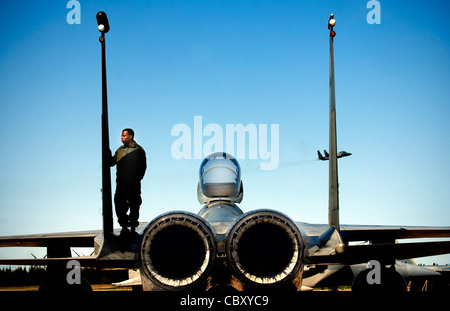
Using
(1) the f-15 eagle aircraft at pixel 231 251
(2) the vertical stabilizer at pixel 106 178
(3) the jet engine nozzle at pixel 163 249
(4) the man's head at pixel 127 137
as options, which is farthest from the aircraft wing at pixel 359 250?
(4) the man's head at pixel 127 137

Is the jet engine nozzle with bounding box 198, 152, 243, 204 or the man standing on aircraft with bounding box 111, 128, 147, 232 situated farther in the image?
the jet engine nozzle with bounding box 198, 152, 243, 204

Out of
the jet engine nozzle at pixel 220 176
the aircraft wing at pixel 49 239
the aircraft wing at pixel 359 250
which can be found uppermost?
the jet engine nozzle at pixel 220 176

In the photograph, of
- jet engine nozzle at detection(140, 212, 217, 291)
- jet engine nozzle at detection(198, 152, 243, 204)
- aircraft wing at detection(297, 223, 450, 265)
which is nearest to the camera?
jet engine nozzle at detection(140, 212, 217, 291)

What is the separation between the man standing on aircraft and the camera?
15.8 ft

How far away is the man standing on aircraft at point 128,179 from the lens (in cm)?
481

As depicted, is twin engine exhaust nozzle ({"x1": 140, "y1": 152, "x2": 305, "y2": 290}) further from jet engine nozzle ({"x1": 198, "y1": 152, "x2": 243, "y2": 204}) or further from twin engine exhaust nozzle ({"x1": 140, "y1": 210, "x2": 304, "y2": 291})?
jet engine nozzle ({"x1": 198, "y1": 152, "x2": 243, "y2": 204})

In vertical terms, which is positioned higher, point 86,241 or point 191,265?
point 191,265

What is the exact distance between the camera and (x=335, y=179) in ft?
17.7

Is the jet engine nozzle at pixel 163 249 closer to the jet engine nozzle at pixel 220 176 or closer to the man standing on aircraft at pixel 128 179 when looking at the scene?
the man standing on aircraft at pixel 128 179

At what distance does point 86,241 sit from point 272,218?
7.33m

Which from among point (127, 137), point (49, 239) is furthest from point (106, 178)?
point (49, 239)

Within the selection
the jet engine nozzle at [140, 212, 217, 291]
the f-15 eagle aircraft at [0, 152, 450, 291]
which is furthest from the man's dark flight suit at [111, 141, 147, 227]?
the jet engine nozzle at [140, 212, 217, 291]
